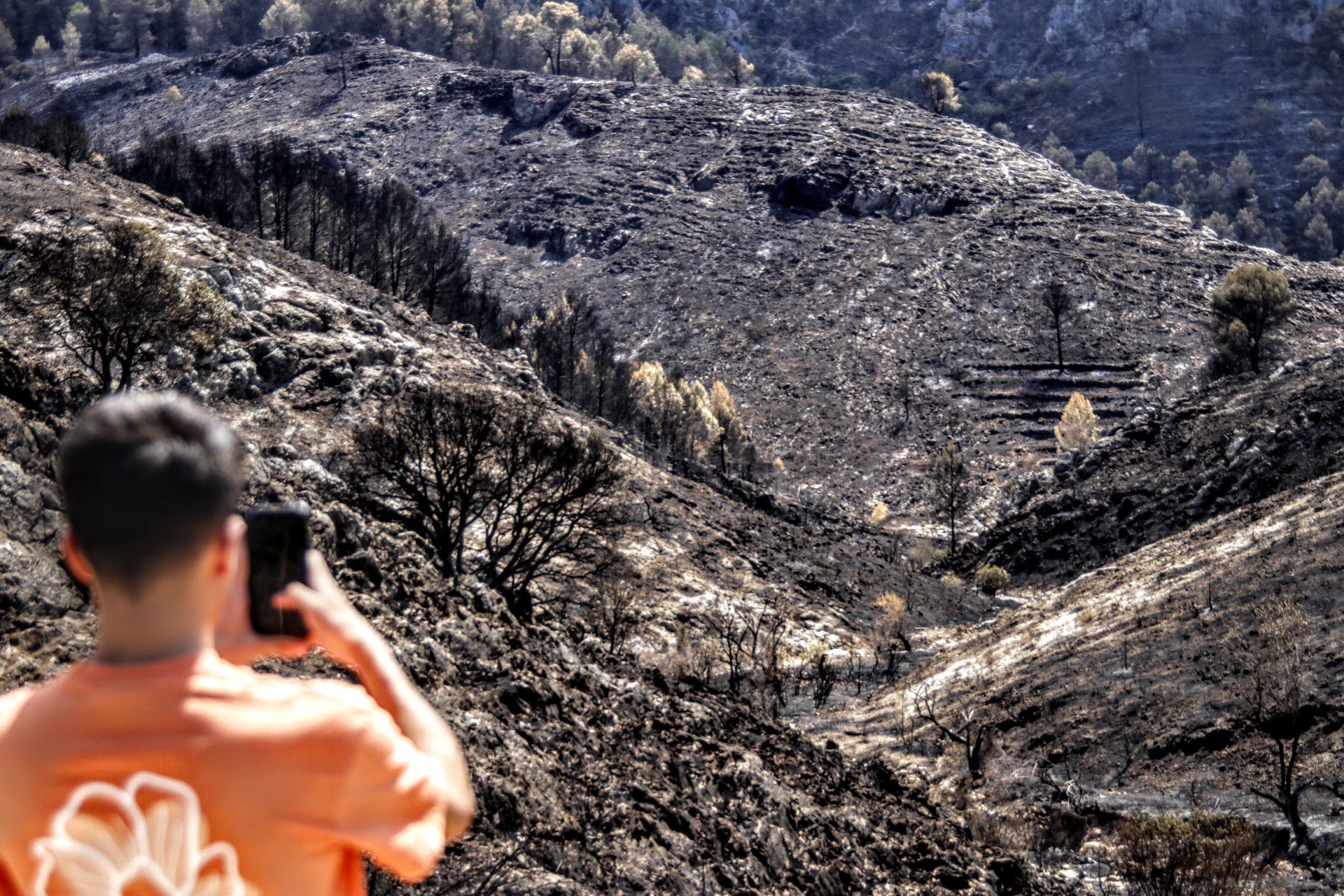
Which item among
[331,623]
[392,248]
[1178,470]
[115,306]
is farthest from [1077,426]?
[331,623]

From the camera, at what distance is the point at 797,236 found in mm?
115938

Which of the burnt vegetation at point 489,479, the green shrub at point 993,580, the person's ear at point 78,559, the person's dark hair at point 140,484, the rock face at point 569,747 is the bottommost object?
the green shrub at point 993,580

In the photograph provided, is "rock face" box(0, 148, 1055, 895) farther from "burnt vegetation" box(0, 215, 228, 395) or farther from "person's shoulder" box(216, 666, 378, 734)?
"person's shoulder" box(216, 666, 378, 734)

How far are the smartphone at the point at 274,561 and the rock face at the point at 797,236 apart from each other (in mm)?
77067

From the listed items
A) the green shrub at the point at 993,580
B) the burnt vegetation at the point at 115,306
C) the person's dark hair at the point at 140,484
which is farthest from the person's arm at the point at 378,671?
the green shrub at the point at 993,580

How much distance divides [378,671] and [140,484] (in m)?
0.53

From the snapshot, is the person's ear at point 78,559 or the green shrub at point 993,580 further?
the green shrub at point 993,580

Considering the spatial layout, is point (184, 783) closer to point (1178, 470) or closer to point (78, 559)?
point (78, 559)

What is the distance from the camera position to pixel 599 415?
73875mm

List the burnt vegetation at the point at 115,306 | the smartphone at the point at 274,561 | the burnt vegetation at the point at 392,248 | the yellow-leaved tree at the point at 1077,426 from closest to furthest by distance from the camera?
1. the smartphone at the point at 274,561
2. the burnt vegetation at the point at 115,306
3. the burnt vegetation at the point at 392,248
4. the yellow-leaved tree at the point at 1077,426

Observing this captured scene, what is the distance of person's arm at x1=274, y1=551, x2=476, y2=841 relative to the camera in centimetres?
210

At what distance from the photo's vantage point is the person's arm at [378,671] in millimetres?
2100

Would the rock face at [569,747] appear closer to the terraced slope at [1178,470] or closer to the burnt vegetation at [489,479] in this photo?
the burnt vegetation at [489,479]

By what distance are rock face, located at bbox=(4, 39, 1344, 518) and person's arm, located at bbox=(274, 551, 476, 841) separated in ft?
253
